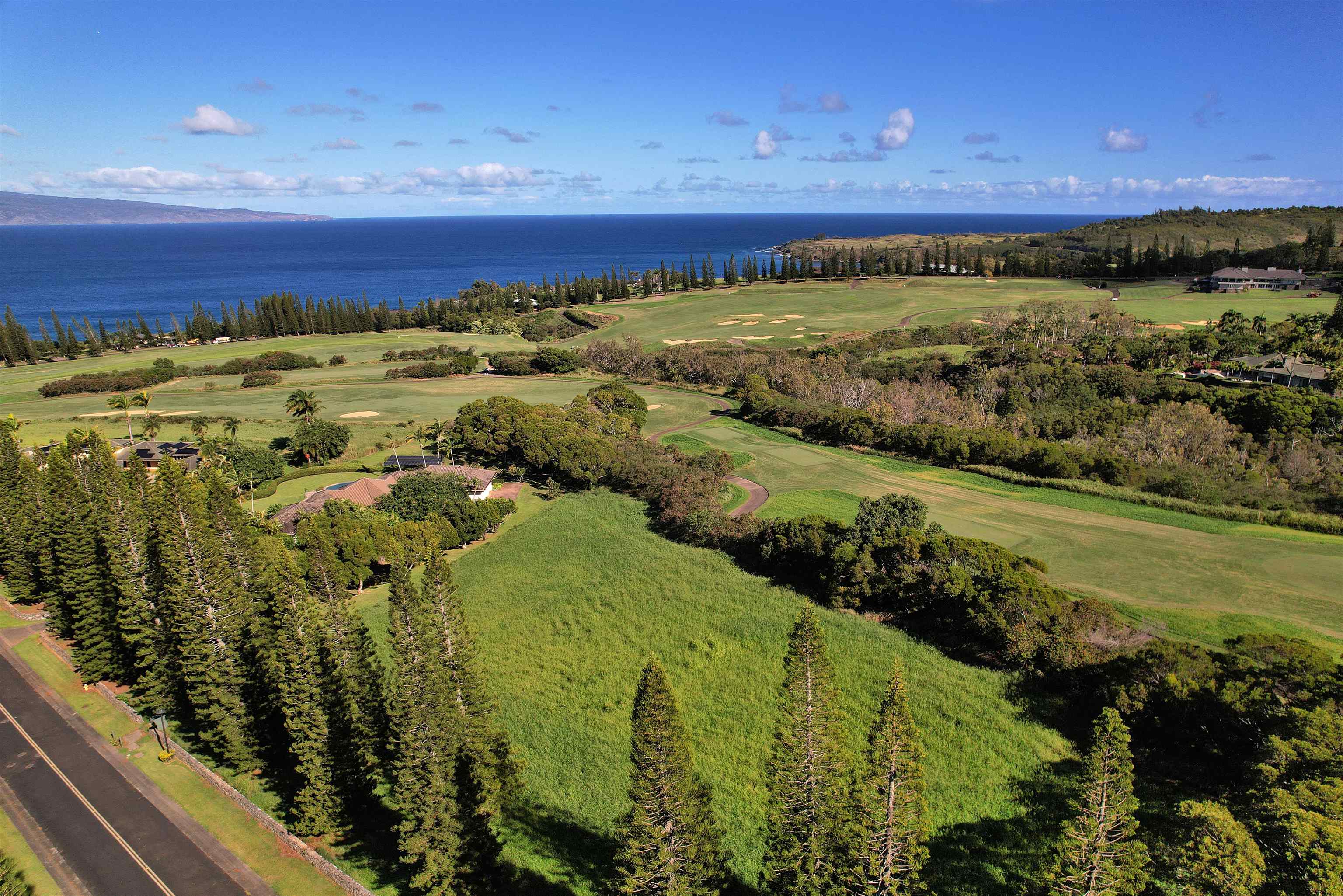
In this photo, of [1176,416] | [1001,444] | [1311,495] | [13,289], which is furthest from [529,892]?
[13,289]

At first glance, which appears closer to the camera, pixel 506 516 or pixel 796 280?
pixel 506 516

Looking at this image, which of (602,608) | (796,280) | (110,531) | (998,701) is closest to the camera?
(998,701)

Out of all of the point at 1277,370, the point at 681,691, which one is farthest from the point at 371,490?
the point at 1277,370

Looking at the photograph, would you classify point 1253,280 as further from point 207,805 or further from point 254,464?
point 207,805

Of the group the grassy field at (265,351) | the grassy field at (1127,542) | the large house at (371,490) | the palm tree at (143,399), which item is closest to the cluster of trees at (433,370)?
the grassy field at (265,351)

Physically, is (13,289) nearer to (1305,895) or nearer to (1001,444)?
(1001,444)

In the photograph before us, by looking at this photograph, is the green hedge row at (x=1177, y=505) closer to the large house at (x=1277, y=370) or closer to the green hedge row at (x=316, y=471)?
the large house at (x=1277, y=370)

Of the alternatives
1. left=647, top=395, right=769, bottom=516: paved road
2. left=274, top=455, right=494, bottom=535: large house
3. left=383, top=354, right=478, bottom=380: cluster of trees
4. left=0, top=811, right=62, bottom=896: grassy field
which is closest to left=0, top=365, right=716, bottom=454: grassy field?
left=383, top=354, right=478, bottom=380: cluster of trees
